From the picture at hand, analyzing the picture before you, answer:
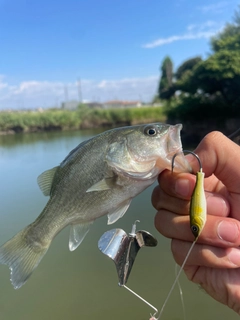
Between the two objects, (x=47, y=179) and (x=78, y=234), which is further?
(x=47, y=179)

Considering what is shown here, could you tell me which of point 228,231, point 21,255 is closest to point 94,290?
point 21,255

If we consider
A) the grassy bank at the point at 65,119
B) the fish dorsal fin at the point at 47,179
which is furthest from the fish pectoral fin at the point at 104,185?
the grassy bank at the point at 65,119

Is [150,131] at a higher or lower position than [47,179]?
higher

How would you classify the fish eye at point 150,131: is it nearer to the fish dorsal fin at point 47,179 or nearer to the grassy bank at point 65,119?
the fish dorsal fin at point 47,179

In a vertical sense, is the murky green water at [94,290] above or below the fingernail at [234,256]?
below

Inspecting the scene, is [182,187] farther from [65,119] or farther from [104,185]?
[65,119]

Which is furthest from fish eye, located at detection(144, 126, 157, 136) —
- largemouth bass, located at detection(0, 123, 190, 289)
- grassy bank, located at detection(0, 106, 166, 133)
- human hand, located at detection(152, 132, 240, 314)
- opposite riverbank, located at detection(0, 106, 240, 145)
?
grassy bank, located at detection(0, 106, 166, 133)

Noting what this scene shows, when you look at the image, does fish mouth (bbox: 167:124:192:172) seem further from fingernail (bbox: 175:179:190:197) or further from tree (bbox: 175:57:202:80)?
tree (bbox: 175:57:202:80)

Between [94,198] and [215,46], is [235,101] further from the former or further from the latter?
[94,198]
